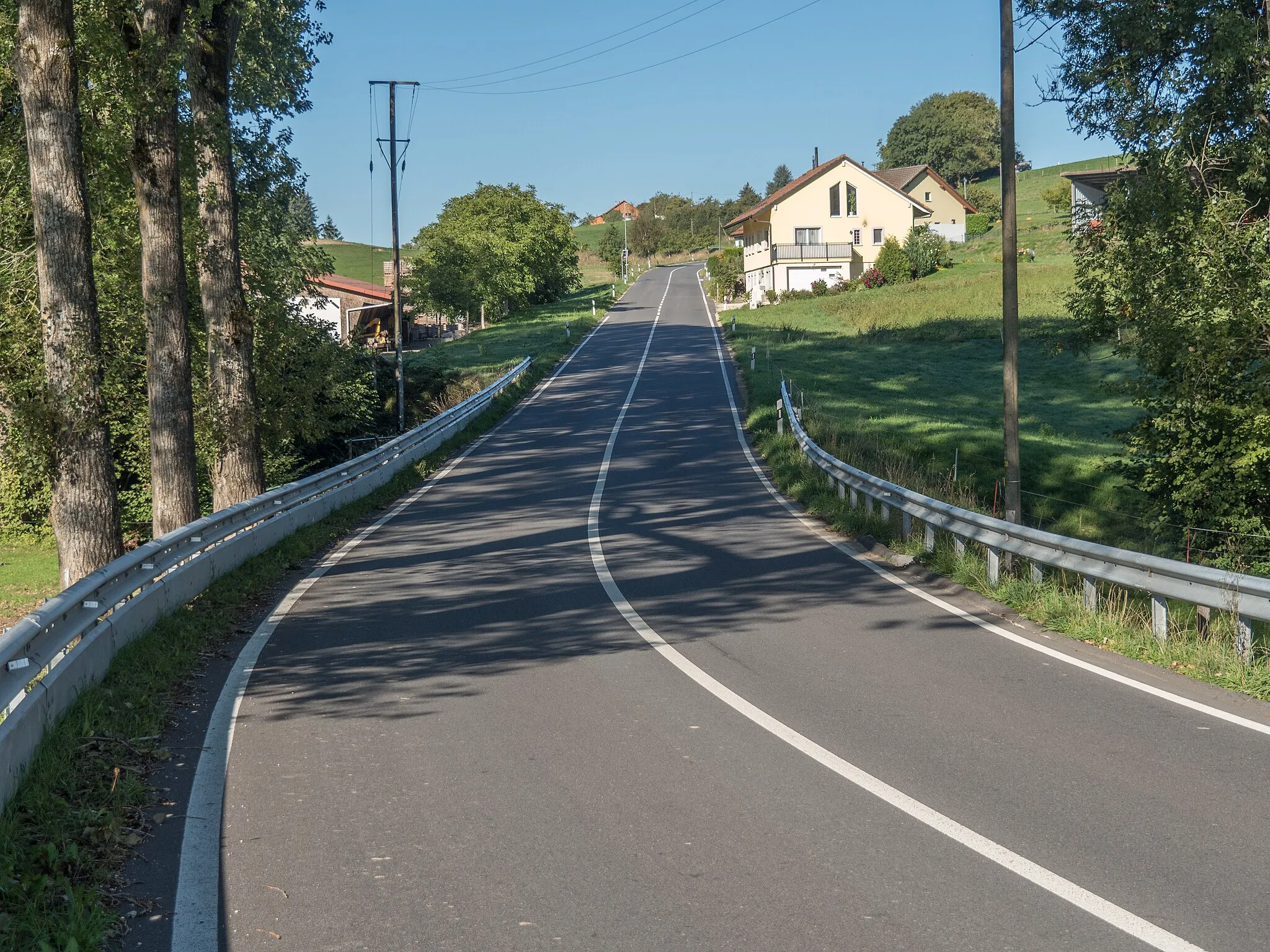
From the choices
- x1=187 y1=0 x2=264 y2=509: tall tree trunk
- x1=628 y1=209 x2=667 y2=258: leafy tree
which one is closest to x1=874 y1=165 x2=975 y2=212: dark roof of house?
x1=628 y1=209 x2=667 y2=258: leafy tree

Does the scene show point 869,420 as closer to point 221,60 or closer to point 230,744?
point 221,60

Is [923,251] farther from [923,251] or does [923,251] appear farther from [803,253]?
[803,253]

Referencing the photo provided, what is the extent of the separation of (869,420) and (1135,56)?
1309 centimetres

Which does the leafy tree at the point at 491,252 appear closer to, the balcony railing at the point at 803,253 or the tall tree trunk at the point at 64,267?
the balcony railing at the point at 803,253

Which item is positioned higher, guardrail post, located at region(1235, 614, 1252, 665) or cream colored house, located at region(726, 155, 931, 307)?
cream colored house, located at region(726, 155, 931, 307)

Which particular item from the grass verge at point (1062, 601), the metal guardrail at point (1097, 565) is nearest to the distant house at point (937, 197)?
the grass verge at point (1062, 601)

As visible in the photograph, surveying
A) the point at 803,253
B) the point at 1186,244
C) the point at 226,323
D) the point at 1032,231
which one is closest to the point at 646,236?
the point at 1032,231

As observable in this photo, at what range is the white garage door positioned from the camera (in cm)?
8600

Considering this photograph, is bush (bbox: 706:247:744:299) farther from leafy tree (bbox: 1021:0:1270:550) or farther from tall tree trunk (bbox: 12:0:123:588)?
tall tree trunk (bbox: 12:0:123:588)

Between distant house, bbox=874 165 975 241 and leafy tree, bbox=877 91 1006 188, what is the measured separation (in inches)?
1628

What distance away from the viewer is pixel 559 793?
6.07m

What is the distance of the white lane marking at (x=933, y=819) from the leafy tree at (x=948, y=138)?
479 feet

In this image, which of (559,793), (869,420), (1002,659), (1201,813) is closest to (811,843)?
(559,793)

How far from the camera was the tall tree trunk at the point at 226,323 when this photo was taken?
1702cm
